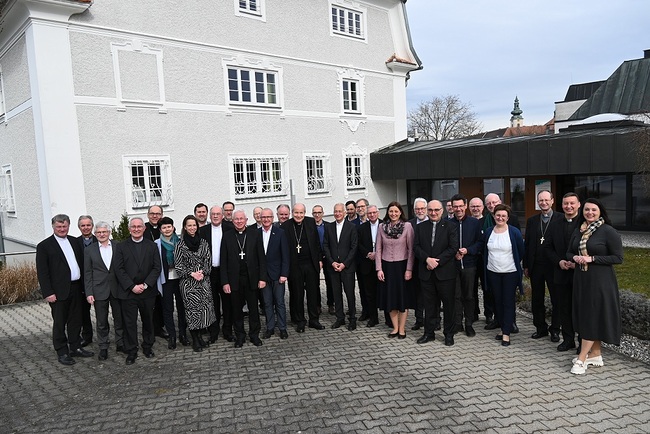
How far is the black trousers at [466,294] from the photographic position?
6.16m

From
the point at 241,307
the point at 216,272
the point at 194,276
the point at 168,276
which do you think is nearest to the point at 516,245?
the point at 241,307

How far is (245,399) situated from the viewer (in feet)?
14.6

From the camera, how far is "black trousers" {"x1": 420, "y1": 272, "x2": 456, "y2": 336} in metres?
5.85

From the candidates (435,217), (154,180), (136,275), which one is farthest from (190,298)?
(154,180)

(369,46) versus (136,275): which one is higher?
(369,46)

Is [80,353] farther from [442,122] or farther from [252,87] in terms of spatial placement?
[442,122]

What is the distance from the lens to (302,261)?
6695mm

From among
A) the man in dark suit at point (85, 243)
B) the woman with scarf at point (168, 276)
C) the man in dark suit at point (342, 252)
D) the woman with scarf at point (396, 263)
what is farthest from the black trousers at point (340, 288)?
the man in dark suit at point (85, 243)

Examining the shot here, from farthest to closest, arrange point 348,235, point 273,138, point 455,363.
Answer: point 273,138 < point 348,235 < point 455,363

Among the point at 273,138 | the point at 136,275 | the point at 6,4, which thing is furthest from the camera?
the point at 273,138

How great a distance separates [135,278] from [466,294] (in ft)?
14.7

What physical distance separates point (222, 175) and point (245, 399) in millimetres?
10135

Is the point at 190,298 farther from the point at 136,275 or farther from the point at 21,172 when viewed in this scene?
the point at 21,172

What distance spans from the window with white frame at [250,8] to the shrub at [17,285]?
963 centimetres
